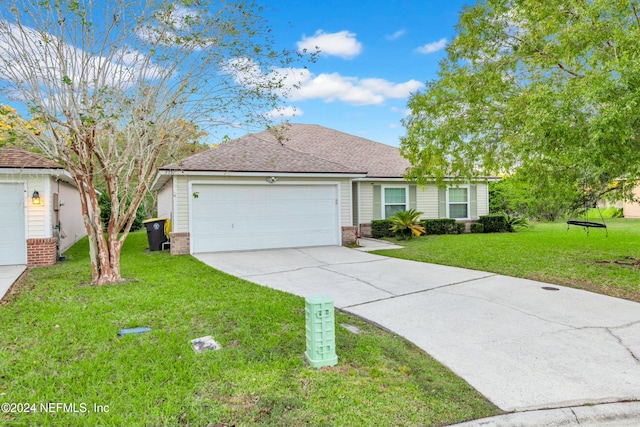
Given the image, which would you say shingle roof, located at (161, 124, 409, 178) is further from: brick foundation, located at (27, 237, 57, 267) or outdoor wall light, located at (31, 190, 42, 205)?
brick foundation, located at (27, 237, 57, 267)

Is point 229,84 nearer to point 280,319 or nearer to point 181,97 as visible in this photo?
point 181,97

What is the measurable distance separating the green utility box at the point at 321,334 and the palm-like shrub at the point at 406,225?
11.2 metres

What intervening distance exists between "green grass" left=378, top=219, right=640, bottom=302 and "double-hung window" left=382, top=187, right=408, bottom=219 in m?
2.13

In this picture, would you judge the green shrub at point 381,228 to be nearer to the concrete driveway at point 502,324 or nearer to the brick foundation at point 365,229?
the brick foundation at point 365,229

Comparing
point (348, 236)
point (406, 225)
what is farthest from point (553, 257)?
point (348, 236)

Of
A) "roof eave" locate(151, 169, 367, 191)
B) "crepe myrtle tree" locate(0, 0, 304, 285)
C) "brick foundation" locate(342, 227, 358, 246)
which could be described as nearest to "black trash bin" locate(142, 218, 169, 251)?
"roof eave" locate(151, 169, 367, 191)

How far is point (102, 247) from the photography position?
7.22m

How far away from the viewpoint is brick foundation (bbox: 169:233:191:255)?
36.1 feet

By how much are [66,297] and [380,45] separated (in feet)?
36.6

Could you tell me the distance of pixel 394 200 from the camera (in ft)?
53.0

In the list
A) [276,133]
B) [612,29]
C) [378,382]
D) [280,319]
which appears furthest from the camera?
[276,133]

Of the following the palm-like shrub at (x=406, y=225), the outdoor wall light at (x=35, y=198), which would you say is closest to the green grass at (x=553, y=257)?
the palm-like shrub at (x=406, y=225)

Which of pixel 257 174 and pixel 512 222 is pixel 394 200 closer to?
pixel 512 222

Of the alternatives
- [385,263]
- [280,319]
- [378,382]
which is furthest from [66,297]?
[385,263]
